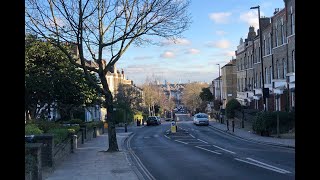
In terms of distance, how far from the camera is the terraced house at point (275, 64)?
35750 millimetres

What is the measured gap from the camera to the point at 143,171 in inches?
536

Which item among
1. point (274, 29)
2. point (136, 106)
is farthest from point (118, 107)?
point (274, 29)

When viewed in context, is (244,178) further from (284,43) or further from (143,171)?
(284,43)

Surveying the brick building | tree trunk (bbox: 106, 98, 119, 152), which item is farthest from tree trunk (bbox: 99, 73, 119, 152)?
the brick building

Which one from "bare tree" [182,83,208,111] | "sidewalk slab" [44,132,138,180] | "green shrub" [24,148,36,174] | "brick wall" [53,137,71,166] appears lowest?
"sidewalk slab" [44,132,138,180]

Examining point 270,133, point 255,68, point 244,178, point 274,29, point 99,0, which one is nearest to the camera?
point 244,178

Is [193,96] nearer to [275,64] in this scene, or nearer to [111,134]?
[275,64]

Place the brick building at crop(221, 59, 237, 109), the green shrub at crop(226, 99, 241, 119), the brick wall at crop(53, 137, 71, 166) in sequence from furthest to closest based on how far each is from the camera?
the brick building at crop(221, 59, 237, 109) → the green shrub at crop(226, 99, 241, 119) → the brick wall at crop(53, 137, 71, 166)

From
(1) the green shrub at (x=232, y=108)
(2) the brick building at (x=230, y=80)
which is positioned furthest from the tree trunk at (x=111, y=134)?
(2) the brick building at (x=230, y=80)

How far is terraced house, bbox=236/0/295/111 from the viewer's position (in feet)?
117

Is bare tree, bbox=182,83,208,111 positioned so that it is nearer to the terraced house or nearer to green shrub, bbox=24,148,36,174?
the terraced house

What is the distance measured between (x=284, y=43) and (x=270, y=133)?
37.0 ft

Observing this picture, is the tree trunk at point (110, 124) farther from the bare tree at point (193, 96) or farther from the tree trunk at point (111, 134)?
the bare tree at point (193, 96)

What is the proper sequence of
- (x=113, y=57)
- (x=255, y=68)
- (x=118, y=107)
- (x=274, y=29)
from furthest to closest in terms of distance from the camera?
(x=118, y=107), (x=255, y=68), (x=274, y=29), (x=113, y=57)
